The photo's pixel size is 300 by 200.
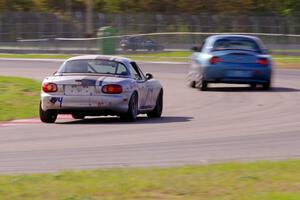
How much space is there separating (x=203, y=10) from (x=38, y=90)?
5393cm

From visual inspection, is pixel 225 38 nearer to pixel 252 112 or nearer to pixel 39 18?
pixel 252 112

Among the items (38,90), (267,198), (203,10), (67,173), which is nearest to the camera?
(267,198)

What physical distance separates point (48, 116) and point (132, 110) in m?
1.56

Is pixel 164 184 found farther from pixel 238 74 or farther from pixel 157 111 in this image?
pixel 238 74

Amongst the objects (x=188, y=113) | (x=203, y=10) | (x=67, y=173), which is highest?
(x=67, y=173)

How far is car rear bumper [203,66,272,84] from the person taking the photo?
1006 inches

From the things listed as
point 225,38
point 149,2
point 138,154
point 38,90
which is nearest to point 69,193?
point 138,154

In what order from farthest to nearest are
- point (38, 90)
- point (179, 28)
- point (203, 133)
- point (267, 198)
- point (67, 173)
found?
point (179, 28) → point (38, 90) → point (203, 133) → point (67, 173) → point (267, 198)

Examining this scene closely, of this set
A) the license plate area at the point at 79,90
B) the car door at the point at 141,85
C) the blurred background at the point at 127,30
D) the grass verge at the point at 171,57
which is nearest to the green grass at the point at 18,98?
the license plate area at the point at 79,90

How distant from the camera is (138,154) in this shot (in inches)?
495

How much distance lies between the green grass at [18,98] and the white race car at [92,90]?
5.01 feet

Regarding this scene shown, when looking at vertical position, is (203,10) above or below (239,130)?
below

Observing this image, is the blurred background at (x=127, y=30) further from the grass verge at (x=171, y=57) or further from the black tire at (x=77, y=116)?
the black tire at (x=77, y=116)

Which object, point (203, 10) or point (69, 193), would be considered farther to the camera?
point (203, 10)
